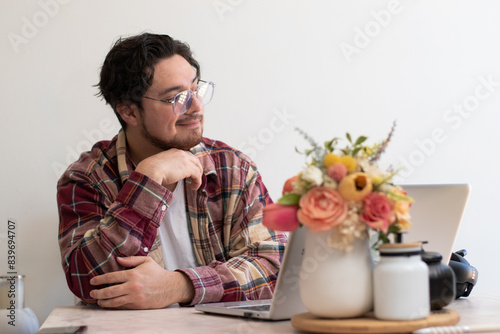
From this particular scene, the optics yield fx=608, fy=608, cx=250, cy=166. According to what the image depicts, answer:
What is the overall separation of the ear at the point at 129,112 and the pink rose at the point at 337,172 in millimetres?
1212

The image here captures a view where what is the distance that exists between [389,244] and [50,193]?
161 cm

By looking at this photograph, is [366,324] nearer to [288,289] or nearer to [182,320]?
[288,289]

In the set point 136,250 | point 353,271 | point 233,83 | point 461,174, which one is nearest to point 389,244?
point 353,271

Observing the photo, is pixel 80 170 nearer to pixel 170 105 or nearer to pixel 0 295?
pixel 170 105

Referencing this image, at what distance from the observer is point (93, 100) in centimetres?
226

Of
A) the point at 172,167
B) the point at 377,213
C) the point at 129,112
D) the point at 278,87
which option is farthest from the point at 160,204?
the point at 278,87

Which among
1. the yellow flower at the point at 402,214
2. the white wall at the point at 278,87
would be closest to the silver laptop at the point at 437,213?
the yellow flower at the point at 402,214

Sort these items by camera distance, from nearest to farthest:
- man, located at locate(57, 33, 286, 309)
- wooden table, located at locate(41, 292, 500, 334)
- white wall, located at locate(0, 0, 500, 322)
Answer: wooden table, located at locate(41, 292, 500, 334) → man, located at locate(57, 33, 286, 309) → white wall, located at locate(0, 0, 500, 322)

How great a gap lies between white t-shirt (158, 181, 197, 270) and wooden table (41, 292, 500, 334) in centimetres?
42

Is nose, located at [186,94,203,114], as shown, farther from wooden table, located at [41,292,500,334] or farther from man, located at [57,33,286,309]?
wooden table, located at [41,292,500,334]

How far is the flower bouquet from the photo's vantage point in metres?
0.94

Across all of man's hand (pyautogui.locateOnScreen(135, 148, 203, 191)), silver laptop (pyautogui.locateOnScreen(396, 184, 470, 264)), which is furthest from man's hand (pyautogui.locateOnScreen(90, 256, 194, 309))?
silver laptop (pyautogui.locateOnScreen(396, 184, 470, 264))

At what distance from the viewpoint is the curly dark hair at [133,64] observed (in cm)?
201

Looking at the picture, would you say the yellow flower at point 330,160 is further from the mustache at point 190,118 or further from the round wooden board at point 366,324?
the mustache at point 190,118
